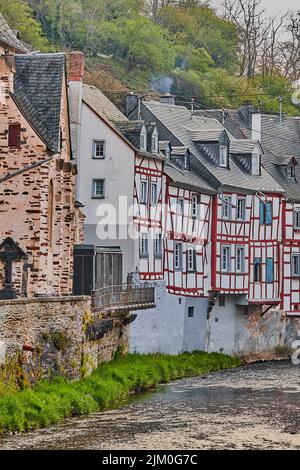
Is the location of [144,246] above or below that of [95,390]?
above

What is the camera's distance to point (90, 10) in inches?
4070

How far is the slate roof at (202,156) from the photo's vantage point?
6147 centimetres

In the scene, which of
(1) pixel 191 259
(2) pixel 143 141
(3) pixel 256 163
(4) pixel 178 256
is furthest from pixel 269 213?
(2) pixel 143 141

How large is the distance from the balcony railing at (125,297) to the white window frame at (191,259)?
584 centimetres

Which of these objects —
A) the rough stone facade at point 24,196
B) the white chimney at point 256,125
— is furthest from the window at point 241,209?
the rough stone facade at point 24,196

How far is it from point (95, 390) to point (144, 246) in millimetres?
14650

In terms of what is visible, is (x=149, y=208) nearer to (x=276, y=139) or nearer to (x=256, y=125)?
(x=256, y=125)

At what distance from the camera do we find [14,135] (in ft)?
149

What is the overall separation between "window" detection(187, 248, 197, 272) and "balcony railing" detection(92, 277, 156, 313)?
19.2ft

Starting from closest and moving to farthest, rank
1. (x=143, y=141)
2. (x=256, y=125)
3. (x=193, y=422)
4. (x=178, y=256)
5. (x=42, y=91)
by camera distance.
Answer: (x=193, y=422)
(x=42, y=91)
(x=143, y=141)
(x=178, y=256)
(x=256, y=125)

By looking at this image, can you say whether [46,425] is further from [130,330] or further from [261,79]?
[261,79]

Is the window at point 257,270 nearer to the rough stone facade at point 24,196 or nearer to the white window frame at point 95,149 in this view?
the white window frame at point 95,149

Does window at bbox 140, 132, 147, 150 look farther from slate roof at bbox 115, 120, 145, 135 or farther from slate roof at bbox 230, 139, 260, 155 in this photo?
slate roof at bbox 230, 139, 260, 155
